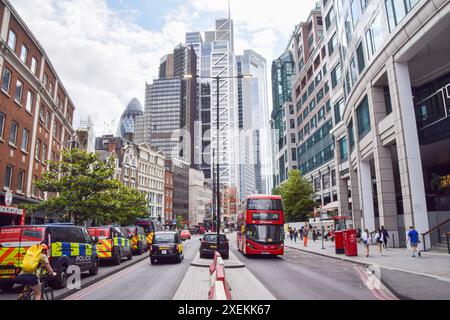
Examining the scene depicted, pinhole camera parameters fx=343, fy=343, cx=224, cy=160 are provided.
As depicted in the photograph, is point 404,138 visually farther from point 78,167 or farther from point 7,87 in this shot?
point 7,87

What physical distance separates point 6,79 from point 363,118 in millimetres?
29655

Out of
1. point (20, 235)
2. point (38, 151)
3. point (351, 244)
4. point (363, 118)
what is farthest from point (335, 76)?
point (20, 235)

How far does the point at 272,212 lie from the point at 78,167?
1428cm

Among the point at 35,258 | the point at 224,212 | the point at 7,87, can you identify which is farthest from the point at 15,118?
the point at 224,212

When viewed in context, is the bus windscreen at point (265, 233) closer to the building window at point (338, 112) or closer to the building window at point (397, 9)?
the building window at point (397, 9)

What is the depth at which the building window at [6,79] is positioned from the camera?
2324cm

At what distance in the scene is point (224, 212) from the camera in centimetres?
14475

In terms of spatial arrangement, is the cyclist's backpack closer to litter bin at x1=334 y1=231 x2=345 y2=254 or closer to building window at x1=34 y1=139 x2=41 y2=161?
litter bin at x1=334 y1=231 x2=345 y2=254

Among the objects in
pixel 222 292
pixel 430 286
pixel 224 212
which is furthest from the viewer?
pixel 224 212

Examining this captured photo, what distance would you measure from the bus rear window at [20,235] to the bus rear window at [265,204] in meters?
13.9

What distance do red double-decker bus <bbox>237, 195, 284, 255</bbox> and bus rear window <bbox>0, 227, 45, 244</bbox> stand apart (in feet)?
45.0

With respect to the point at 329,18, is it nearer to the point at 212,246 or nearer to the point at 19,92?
the point at 212,246

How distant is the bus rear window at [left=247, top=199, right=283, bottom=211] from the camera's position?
22.7 meters

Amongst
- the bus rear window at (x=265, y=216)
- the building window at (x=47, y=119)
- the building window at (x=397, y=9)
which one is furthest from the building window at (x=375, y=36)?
the building window at (x=47, y=119)
